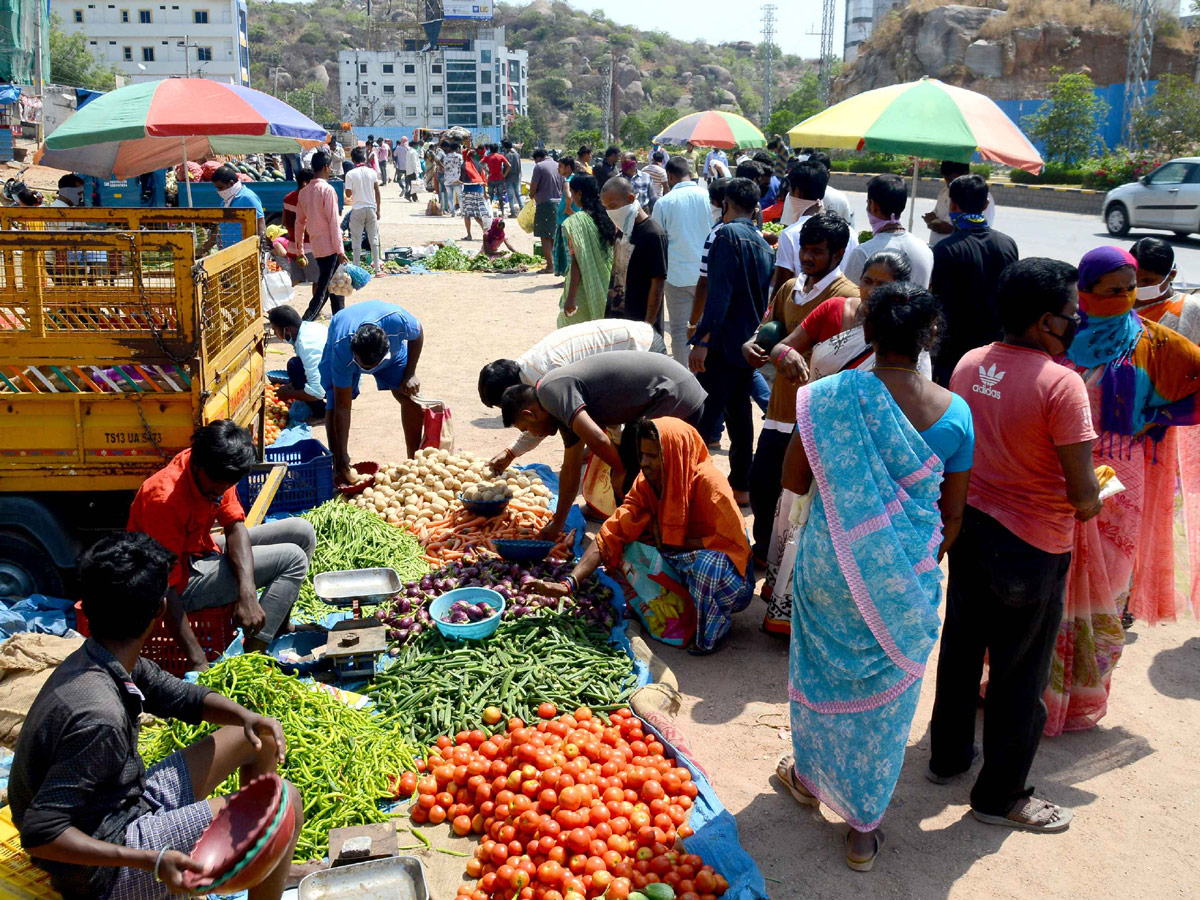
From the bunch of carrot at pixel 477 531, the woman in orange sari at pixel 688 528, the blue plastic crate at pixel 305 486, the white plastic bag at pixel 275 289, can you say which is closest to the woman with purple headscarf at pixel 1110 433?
the woman in orange sari at pixel 688 528

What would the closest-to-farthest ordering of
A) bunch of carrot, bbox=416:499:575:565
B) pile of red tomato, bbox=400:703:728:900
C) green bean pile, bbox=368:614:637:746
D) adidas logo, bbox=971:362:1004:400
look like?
pile of red tomato, bbox=400:703:728:900
adidas logo, bbox=971:362:1004:400
green bean pile, bbox=368:614:637:746
bunch of carrot, bbox=416:499:575:565

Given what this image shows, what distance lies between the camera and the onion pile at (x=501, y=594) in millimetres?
4352

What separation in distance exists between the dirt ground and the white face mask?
4.17m

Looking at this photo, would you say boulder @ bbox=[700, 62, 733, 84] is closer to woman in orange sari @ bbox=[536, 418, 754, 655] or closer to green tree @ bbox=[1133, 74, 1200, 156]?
green tree @ bbox=[1133, 74, 1200, 156]

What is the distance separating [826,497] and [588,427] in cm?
199

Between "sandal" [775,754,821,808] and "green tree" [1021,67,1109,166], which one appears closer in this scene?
"sandal" [775,754,821,808]

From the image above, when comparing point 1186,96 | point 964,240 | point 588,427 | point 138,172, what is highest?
point 1186,96

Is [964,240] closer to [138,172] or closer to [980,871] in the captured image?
[980,871]

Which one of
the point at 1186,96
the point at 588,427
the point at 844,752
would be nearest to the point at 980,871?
the point at 844,752

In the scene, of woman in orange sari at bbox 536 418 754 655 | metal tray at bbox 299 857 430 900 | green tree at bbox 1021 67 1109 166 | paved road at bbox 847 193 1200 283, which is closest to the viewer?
metal tray at bbox 299 857 430 900

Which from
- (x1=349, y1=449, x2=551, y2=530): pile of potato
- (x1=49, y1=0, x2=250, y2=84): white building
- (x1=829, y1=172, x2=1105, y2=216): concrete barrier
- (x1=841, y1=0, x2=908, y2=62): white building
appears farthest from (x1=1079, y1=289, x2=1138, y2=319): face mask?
(x1=841, y1=0, x2=908, y2=62): white building

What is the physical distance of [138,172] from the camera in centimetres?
884

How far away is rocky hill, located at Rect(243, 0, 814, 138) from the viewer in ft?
402

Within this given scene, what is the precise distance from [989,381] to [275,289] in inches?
337
